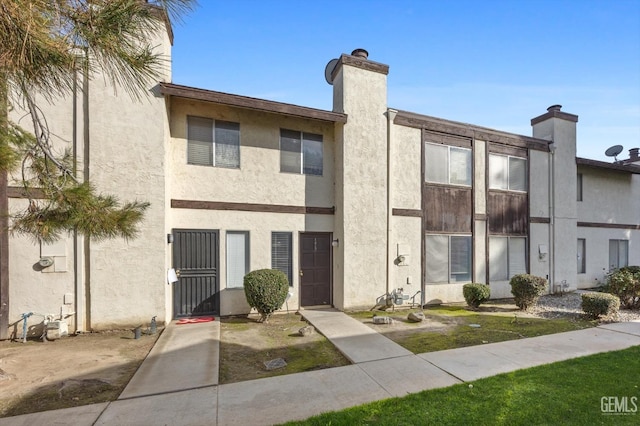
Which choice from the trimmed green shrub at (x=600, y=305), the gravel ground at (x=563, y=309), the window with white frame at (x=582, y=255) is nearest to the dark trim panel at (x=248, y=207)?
the gravel ground at (x=563, y=309)

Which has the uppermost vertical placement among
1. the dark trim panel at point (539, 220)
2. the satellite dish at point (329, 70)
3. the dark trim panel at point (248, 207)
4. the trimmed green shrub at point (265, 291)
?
the satellite dish at point (329, 70)

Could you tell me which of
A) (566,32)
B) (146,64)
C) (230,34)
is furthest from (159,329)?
(566,32)

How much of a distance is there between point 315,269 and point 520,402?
19.9ft

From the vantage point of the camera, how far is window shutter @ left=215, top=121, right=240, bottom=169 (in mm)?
8367

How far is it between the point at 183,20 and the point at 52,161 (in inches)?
114

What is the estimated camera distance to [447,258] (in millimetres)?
10102

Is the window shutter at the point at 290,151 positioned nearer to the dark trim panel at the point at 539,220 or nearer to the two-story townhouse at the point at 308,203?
the two-story townhouse at the point at 308,203

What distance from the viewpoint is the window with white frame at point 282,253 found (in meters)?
8.74

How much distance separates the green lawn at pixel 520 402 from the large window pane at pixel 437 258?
5.09 meters

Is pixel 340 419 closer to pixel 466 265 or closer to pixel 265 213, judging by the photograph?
pixel 265 213

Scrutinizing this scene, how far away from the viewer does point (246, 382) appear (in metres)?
4.46

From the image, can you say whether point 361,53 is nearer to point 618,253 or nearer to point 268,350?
point 268,350

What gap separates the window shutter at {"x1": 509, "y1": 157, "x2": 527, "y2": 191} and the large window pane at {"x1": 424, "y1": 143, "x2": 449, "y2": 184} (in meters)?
2.94

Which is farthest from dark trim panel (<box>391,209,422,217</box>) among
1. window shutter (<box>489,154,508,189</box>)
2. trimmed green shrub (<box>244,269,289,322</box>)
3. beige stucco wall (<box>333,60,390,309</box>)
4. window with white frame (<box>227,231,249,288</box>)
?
window with white frame (<box>227,231,249,288</box>)
